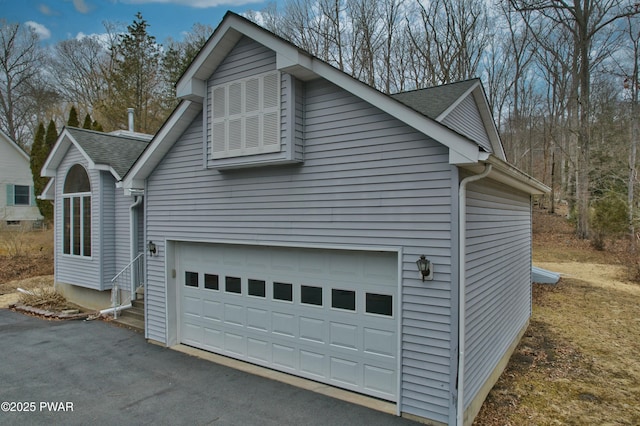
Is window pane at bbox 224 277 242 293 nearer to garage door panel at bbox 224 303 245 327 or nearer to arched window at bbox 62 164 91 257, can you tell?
garage door panel at bbox 224 303 245 327

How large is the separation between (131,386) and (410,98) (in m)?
7.56

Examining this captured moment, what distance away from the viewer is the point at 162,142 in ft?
24.5

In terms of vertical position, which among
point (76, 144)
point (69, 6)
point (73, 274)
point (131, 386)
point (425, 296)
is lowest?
point (131, 386)

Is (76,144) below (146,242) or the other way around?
the other way around

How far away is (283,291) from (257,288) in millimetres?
616

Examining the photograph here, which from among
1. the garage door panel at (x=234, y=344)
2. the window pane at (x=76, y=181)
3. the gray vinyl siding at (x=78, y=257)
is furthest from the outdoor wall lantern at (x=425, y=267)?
the window pane at (x=76, y=181)

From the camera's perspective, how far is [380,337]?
5.47m

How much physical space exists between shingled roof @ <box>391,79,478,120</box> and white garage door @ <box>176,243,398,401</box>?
2.99 metres

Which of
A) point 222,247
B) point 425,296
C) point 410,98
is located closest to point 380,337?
point 425,296

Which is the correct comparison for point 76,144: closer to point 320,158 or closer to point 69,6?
point 320,158

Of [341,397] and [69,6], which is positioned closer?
[341,397]

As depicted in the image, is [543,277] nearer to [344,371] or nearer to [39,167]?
[344,371]

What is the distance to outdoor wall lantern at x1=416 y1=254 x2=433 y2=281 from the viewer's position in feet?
15.6

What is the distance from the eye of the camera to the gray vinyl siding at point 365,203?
15.7 ft
